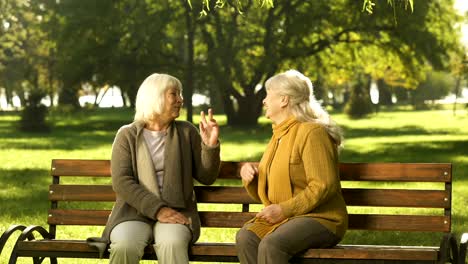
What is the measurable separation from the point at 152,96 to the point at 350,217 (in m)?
1.47

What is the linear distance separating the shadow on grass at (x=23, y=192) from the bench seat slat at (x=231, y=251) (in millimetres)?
6691

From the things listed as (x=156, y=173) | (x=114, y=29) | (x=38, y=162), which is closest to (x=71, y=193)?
(x=156, y=173)

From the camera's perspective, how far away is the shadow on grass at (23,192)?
1338 cm

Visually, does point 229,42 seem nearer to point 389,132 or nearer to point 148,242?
point 389,132

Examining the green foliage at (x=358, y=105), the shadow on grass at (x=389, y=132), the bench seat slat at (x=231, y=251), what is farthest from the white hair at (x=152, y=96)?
the green foliage at (x=358, y=105)

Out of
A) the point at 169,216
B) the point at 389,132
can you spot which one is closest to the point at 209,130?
the point at 169,216

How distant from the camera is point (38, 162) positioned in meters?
22.7

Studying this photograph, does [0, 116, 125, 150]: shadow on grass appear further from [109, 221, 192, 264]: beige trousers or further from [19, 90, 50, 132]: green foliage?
[109, 221, 192, 264]: beige trousers

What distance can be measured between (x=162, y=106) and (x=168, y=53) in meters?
35.8

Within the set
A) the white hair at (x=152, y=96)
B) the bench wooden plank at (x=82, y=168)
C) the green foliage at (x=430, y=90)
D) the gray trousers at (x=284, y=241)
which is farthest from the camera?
the green foliage at (x=430, y=90)

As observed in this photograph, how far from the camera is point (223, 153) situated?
25.6 meters

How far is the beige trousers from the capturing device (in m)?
5.91

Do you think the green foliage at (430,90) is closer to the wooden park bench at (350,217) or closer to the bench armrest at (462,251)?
the wooden park bench at (350,217)

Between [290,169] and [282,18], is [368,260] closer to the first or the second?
[290,169]
